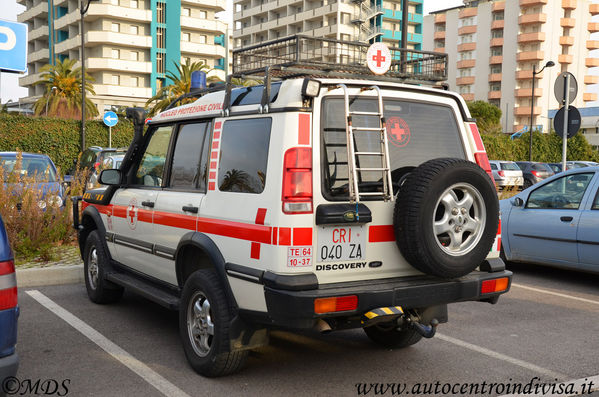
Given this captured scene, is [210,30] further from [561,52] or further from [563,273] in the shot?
[563,273]

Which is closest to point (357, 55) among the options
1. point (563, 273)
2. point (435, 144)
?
point (435, 144)

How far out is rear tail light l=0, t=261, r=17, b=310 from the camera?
11.2 feet

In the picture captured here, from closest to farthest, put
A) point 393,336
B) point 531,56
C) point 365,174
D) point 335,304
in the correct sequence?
point 335,304
point 365,174
point 393,336
point 531,56

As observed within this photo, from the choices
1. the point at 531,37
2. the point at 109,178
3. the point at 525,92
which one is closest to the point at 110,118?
the point at 109,178

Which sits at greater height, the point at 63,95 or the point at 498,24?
the point at 498,24

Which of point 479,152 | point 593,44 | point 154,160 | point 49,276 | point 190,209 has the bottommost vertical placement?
point 49,276

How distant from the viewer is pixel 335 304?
387 cm

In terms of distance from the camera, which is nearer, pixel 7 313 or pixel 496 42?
pixel 7 313

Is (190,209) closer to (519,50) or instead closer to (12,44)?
(12,44)

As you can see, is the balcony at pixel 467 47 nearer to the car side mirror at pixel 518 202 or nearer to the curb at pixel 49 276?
the car side mirror at pixel 518 202

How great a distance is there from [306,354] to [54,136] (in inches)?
1056

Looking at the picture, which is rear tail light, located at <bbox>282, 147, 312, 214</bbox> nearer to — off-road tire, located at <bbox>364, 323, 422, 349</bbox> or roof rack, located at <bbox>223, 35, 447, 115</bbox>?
roof rack, located at <bbox>223, 35, 447, 115</bbox>

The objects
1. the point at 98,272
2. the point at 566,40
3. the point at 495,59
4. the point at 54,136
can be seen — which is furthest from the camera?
the point at 495,59

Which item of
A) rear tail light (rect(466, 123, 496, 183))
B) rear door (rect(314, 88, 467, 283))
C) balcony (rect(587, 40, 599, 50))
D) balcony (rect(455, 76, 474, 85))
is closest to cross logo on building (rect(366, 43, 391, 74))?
rear door (rect(314, 88, 467, 283))
